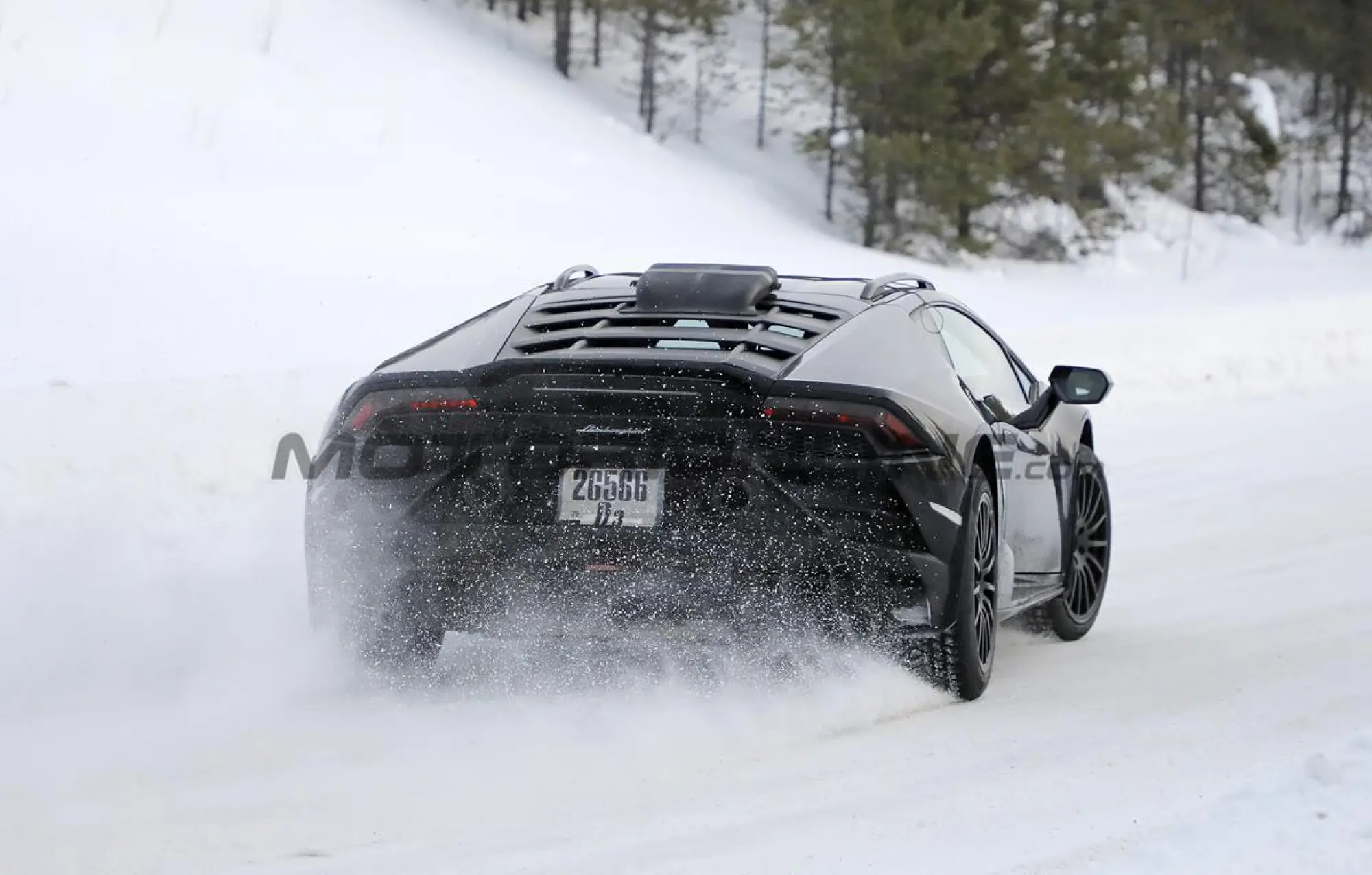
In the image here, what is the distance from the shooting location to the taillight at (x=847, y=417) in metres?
5.05

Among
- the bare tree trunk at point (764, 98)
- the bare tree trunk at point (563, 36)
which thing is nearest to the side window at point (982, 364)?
the bare tree trunk at point (764, 98)

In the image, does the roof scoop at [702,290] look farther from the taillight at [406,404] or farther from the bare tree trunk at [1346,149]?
the bare tree trunk at [1346,149]

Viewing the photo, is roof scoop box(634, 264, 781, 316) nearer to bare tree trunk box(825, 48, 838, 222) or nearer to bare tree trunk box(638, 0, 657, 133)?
bare tree trunk box(825, 48, 838, 222)

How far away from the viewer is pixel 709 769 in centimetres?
469

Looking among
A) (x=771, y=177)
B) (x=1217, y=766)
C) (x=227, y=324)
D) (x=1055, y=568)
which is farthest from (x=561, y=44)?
(x=1217, y=766)

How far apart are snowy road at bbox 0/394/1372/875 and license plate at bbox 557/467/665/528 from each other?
0.54 metres

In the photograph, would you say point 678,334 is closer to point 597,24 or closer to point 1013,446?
point 1013,446

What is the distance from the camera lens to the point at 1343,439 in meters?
13.4

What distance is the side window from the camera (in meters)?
6.36

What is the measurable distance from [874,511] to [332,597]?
5.18 feet

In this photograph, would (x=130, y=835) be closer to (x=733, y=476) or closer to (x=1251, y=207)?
(x=733, y=476)

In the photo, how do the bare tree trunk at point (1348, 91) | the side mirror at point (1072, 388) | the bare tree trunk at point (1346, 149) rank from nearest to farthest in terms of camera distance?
the side mirror at point (1072, 388) → the bare tree trunk at point (1348, 91) → the bare tree trunk at point (1346, 149)

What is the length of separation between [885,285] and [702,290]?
0.88 metres

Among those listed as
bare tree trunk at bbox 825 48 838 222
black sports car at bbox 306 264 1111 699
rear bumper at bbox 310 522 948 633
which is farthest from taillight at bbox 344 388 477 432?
bare tree trunk at bbox 825 48 838 222
